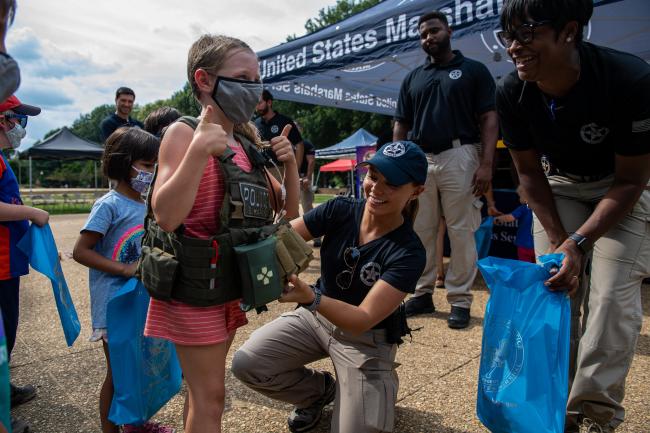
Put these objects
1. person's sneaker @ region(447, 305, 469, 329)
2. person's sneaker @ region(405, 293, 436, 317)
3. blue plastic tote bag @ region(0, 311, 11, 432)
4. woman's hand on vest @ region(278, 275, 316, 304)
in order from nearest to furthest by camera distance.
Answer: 1. blue plastic tote bag @ region(0, 311, 11, 432)
2. woman's hand on vest @ region(278, 275, 316, 304)
3. person's sneaker @ region(447, 305, 469, 329)
4. person's sneaker @ region(405, 293, 436, 317)

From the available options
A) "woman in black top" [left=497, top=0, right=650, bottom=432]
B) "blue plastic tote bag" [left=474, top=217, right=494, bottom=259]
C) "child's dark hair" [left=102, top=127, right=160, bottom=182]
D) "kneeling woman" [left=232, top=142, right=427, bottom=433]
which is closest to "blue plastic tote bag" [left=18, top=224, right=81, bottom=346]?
"child's dark hair" [left=102, top=127, right=160, bottom=182]

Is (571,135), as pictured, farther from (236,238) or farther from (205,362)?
(205,362)

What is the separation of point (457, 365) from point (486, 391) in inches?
40.4

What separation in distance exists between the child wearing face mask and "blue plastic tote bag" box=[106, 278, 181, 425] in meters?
0.14

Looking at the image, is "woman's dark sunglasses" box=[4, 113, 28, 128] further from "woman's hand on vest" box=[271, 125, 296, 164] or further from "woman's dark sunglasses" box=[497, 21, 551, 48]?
"woman's dark sunglasses" box=[497, 21, 551, 48]

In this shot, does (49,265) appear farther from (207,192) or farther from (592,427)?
(592,427)

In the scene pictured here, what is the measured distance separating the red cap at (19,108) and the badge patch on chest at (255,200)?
5.15ft

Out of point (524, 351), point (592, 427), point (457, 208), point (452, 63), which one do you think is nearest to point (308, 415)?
point (524, 351)

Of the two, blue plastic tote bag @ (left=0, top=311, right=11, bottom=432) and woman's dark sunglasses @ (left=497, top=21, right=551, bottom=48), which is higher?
woman's dark sunglasses @ (left=497, top=21, right=551, bottom=48)

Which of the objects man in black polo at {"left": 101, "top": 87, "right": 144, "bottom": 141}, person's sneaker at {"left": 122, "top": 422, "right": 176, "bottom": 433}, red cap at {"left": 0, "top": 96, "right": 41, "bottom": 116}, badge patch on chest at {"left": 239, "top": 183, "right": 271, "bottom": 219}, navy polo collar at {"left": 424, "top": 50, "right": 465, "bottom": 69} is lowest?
person's sneaker at {"left": 122, "top": 422, "right": 176, "bottom": 433}

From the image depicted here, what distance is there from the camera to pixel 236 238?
1.55 meters

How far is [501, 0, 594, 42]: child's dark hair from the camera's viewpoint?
189cm

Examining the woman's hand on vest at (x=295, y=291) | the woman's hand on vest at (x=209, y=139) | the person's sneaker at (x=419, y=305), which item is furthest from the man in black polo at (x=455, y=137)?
the woman's hand on vest at (x=209, y=139)

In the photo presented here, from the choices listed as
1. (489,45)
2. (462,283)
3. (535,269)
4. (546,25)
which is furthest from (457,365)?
(489,45)
